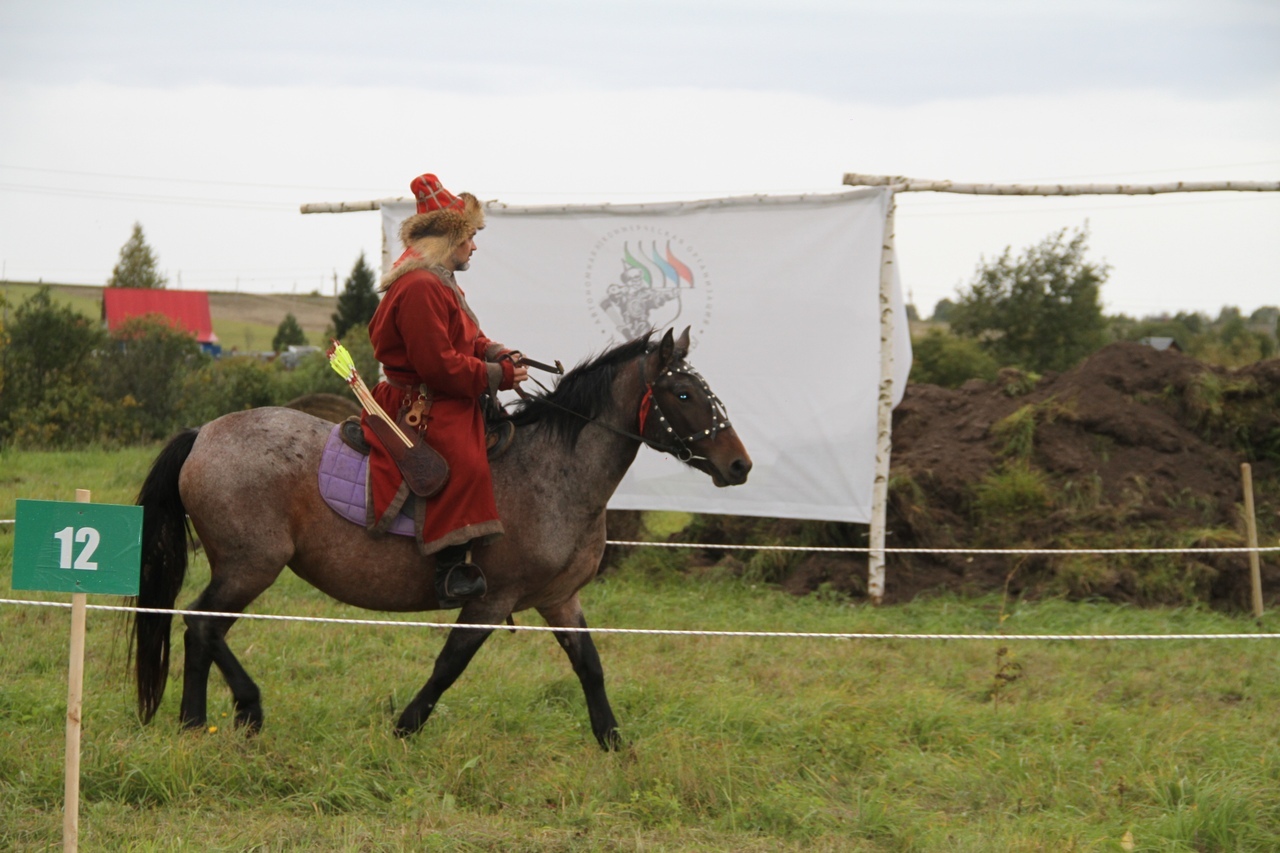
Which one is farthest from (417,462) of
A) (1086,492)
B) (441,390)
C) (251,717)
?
(1086,492)

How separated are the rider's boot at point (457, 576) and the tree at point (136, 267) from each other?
→ 6215 cm

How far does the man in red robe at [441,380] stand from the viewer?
480 cm

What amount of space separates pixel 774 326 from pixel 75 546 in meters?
5.74

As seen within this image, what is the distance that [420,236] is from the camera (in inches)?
200

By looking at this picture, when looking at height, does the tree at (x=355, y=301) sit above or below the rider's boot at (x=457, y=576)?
above

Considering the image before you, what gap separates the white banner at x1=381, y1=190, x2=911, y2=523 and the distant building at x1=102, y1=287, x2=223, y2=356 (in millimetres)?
38699

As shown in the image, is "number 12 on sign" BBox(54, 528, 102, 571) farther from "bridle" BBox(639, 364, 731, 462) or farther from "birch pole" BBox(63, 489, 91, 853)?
"bridle" BBox(639, 364, 731, 462)

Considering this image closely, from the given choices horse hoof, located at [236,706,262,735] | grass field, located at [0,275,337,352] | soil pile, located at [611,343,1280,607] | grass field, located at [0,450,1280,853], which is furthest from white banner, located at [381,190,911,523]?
grass field, located at [0,275,337,352]

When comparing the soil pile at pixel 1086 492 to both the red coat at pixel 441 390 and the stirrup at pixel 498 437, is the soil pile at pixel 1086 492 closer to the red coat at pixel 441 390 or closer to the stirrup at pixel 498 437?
the stirrup at pixel 498 437

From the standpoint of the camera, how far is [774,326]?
8570 mm

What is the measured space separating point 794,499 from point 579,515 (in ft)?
12.2

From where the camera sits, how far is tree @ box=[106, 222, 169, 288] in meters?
61.3

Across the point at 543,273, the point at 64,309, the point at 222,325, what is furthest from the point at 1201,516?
the point at 222,325

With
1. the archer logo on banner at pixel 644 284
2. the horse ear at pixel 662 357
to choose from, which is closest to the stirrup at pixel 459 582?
the horse ear at pixel 662 357
